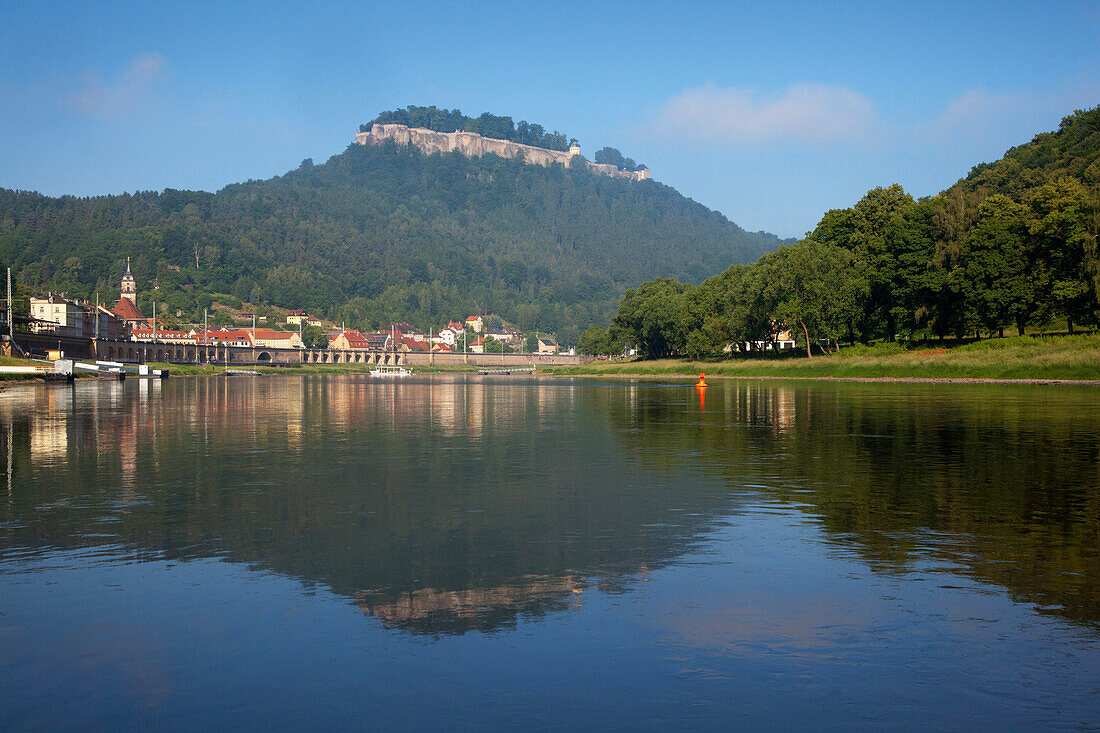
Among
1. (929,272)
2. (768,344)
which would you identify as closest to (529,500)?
(929,272)

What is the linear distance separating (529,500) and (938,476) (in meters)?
10.5

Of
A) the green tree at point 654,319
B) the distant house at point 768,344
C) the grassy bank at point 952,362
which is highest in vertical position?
the green tree at point 654,319

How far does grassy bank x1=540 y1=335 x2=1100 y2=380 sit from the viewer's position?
3009 inches

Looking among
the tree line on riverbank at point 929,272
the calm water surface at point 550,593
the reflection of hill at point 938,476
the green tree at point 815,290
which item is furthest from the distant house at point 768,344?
the calm water surface at point 550,593

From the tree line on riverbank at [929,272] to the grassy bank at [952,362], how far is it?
400 cm

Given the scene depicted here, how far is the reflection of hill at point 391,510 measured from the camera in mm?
11656

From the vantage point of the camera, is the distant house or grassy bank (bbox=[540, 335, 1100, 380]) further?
the distant house

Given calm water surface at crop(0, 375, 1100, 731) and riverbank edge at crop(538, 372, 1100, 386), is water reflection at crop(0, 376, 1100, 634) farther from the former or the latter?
riverbank edge at crop(538, 372, 1100, 386)

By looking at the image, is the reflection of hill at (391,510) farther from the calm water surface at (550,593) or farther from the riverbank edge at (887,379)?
the riverbank edge at (887,379)

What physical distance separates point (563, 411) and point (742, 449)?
2156 cm

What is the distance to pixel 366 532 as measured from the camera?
47.9 feet

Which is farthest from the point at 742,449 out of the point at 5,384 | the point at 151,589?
the point at 5,384

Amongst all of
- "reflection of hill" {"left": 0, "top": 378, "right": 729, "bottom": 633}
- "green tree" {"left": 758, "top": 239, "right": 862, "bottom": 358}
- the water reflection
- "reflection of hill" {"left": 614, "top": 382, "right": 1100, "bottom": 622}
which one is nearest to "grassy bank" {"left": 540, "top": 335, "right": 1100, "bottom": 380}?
"green tree" {"left": 758, "top": 239, "right": 862, "bottom": 358}

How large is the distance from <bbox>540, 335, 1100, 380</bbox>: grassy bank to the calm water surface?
61.0 meters
